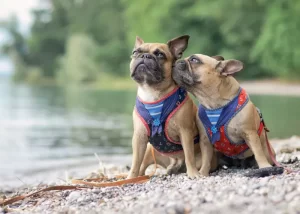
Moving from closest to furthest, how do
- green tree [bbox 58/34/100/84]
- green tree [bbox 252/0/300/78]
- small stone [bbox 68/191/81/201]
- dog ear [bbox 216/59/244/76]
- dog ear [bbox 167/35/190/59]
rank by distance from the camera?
small stone [bbox 68/191/81/201]
dog ear [bbox 216/59/244/76]
dog ear [bbox 167/35/190/59]
green tree [bbox 252/0/300/78]
green tree [bbox 58/34/100/84]

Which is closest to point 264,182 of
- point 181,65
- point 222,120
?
point 222,120

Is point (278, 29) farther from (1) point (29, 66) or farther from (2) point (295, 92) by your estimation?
(1) point (29, 66)

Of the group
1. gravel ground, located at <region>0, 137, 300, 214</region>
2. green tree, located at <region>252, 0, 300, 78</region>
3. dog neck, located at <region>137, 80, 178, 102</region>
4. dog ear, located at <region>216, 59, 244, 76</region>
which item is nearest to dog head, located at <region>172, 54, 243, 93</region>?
dog ear, located at <region>216, 59, 244, 76</region>

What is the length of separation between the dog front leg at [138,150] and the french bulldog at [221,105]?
68cm

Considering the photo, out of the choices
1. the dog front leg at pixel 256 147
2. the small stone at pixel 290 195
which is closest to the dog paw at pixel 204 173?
the dog front leg at pixel 256 147

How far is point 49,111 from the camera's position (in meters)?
26.7

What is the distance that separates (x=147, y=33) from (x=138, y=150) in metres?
48.4

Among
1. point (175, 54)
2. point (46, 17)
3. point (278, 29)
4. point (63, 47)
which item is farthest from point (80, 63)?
point (175, 54)

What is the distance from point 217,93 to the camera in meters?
5.75

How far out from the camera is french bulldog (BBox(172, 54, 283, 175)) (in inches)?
223

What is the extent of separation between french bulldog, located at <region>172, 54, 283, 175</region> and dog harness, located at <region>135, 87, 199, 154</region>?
15cm

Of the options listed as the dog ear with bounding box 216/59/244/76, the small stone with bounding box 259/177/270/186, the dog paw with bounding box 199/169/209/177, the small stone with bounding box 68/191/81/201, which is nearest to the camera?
the small stone with bounding box 259/177/270/186

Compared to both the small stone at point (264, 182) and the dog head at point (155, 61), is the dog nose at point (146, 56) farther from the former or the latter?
the small stone at point (264, 182)

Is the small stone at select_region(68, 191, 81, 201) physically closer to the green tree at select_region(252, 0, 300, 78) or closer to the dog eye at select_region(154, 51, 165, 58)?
A: the dog eye at select_region(154, 51, 165, 58)
